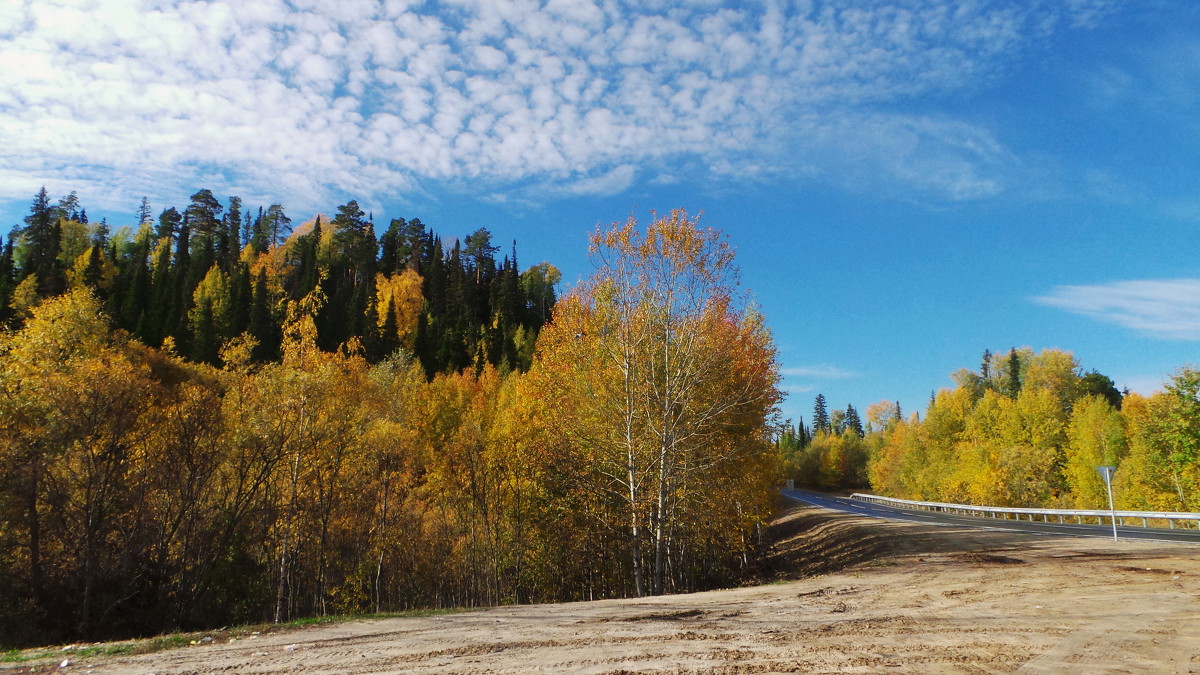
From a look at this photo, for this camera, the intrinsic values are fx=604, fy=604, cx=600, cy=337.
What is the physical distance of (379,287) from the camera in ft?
326

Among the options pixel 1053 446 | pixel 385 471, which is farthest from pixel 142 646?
pixel 1053 446

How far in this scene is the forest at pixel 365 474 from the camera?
20.3 meters

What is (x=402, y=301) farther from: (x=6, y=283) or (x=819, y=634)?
(x=819, y=634)

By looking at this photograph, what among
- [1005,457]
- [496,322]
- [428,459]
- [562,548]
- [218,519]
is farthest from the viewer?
[496,322]

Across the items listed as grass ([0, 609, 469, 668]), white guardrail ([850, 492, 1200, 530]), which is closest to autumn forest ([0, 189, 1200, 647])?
white guardrail ([850, 492, 1200, 530])

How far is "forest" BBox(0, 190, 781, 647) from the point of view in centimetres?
2027

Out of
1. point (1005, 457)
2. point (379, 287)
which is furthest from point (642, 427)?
point (379, 287)

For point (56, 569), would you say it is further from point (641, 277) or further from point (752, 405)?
point (752, 405)

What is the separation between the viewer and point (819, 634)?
8602 millimetres

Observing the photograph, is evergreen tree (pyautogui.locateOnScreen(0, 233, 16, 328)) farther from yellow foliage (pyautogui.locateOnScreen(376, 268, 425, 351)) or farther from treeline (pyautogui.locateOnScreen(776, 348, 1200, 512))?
treeline (pyautogui.locateOnScreen(776, 348, 1200, 512))

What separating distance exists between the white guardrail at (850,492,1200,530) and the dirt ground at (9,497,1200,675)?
12630 millimetres

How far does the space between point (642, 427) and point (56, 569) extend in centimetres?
2041

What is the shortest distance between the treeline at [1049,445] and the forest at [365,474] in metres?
35.6

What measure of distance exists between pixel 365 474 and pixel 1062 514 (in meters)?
39.2
